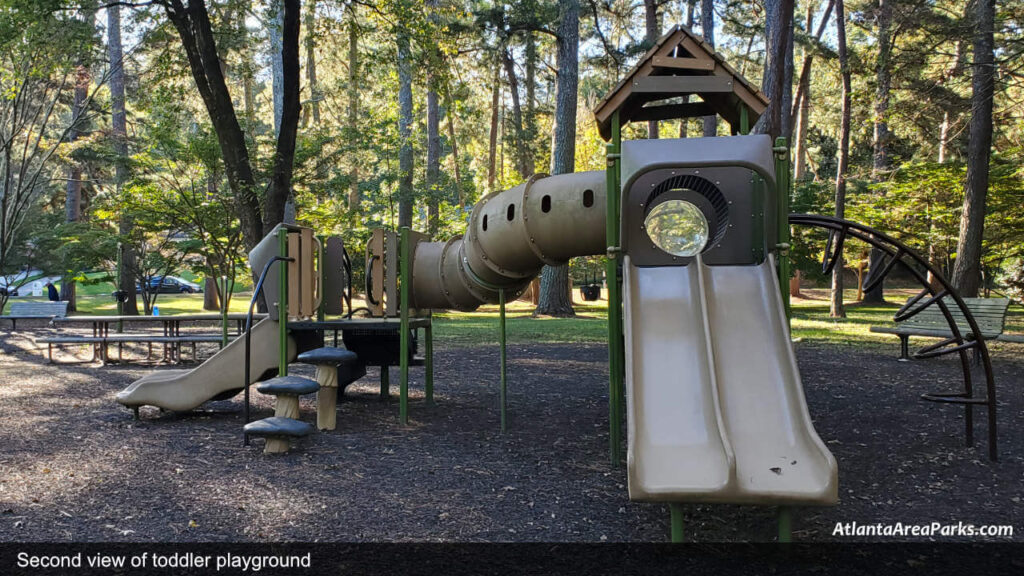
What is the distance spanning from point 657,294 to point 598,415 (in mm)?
2838

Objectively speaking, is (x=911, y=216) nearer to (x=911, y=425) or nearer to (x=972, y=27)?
(x=972, y=27)

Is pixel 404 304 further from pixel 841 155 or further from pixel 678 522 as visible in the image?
pixel 841 155

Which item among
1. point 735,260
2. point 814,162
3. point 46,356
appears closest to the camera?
point 735,260

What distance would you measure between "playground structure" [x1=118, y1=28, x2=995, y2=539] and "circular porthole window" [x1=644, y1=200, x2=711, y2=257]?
1 cm

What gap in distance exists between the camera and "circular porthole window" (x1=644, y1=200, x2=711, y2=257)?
503cm

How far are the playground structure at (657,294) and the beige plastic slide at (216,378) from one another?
0.01 meters

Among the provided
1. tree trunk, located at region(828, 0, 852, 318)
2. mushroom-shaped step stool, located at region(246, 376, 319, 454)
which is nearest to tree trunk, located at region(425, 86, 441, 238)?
tree trunk, located at region(828, 0, 852, 318)

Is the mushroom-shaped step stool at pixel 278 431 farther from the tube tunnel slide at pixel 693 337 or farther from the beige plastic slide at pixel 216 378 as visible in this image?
the tube tunnel slide at pixel 693 337

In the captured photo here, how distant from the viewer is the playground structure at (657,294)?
3.70 metres

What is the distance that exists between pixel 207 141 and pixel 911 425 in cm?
1212

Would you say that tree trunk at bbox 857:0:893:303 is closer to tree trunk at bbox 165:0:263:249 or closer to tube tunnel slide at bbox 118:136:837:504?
tube tunnel slide at bbox 118:136:837:504

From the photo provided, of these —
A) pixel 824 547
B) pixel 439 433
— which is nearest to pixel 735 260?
pixel 824 547

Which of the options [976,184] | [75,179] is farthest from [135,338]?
[976,184]

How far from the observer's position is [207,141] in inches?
544
